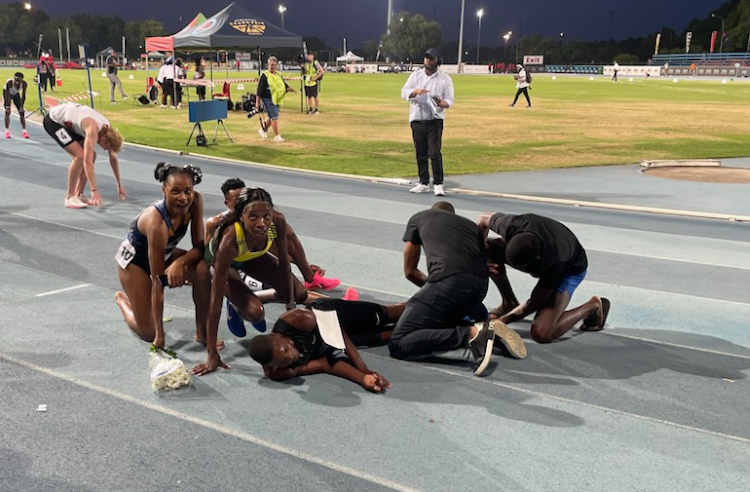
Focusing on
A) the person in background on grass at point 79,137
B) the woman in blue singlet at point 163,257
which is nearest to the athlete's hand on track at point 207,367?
the woman in blue singlet at point 163,257

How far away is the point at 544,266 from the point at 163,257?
2799 millimetres

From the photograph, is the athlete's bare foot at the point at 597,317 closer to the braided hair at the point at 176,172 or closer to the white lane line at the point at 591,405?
the white lane line at the point at 591,405

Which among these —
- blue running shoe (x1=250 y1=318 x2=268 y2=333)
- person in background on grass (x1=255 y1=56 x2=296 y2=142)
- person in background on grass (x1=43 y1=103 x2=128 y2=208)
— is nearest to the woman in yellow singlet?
blue running shoe (x1=250 y1=318 x2=268 y2=333)

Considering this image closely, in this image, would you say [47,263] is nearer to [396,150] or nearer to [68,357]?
[68,357]

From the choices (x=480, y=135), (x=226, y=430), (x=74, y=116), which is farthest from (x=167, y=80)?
(x=226, y=430)

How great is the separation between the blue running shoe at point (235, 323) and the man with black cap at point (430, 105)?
642cm

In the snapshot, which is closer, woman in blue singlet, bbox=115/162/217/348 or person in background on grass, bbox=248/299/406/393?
person in background on grass, bbox=248/299/406/393

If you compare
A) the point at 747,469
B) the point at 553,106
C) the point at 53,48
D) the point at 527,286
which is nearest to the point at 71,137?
the point at 527,286

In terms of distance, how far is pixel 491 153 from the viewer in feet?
53.0

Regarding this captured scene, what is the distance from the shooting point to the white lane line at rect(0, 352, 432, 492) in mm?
3479

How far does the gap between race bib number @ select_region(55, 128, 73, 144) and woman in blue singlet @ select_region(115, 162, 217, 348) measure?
16.8 ft

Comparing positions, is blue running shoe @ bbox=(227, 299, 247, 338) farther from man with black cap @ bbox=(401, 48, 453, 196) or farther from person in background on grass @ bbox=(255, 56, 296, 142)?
person in background on grass @ bbox=(255, 56, 296, 142)

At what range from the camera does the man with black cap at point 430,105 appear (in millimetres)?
11016

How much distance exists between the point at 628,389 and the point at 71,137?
821cm
